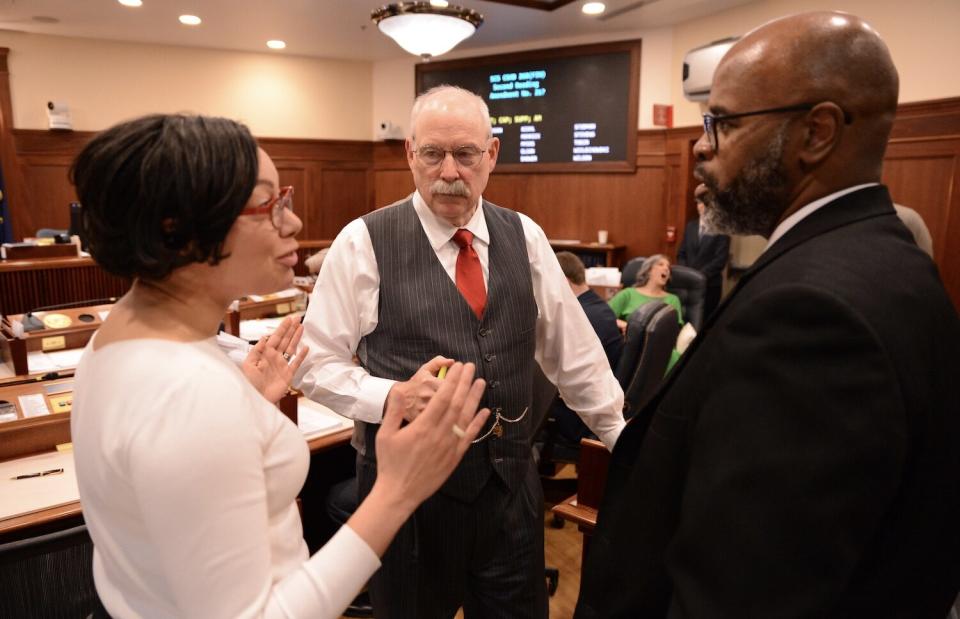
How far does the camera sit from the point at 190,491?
2.45 ft

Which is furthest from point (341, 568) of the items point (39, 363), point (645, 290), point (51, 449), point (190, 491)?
point (645, 290)

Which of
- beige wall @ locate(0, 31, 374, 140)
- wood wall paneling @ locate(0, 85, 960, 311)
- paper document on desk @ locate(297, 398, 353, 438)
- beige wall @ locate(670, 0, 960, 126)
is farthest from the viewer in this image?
beige wall @ locate(0, 31, 374, 140)

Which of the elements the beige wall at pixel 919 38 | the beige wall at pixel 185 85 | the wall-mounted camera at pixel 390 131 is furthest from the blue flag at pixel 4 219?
the beige wall at pixel 919 38

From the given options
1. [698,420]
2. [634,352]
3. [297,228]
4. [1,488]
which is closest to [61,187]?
[1,488]

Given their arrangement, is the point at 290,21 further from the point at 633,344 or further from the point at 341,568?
the point at 341,568

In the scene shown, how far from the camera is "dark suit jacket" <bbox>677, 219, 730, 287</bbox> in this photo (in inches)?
222

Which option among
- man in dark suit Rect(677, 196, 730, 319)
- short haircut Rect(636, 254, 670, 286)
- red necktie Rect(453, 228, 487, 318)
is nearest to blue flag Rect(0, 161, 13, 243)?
short haircut Rect(636, 254, 670, 286)

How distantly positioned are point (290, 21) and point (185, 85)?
2135 mm

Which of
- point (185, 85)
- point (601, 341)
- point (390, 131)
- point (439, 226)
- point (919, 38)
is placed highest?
point (185, 85)

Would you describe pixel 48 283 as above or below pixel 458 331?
below

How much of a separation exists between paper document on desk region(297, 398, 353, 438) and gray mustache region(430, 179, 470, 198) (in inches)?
40.0

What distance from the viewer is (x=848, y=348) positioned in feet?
2.30

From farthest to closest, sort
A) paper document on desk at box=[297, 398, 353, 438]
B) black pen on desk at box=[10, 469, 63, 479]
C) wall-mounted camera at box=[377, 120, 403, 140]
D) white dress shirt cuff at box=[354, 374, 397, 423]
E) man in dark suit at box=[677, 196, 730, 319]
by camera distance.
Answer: wall-mounted camera at box=[377, 120, 403, 140] → man in dark suit at box=[677, 196, 730, 319] → paper document on desk at box=[297, 398, 353, 438] → black pen on desk at box=[10, 469, 63, 479] → white dress shirt cuff at box=[354, 374, 397, 423]

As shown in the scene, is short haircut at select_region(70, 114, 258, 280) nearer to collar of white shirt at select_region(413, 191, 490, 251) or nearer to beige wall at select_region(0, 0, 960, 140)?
collar of white shirt at select_region(413, 191, 490, 251)
